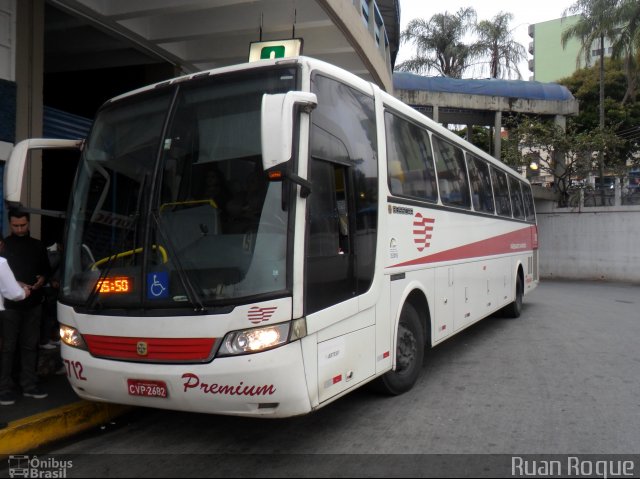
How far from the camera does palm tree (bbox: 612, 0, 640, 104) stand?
24641 mm

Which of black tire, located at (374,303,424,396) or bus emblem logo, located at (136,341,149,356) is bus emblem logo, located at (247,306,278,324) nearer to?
bus emblem logo, located at (136,341,149,356)

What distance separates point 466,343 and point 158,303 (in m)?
6.00

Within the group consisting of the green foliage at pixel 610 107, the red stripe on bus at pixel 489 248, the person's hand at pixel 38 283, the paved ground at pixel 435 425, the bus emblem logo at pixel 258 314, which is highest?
the green foliage at pixel 610 107

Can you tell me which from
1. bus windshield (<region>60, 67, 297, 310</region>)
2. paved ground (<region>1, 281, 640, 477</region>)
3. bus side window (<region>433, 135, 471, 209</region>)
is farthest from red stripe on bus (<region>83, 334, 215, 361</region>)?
bus side window (<region>433, 135, 471, 209</region>)

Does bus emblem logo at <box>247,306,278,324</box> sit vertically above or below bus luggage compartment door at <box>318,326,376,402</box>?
above

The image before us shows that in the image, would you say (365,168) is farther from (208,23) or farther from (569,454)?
(208,23)

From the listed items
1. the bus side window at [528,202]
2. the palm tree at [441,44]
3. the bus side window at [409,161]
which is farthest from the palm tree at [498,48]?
the bus side window at [409,161]

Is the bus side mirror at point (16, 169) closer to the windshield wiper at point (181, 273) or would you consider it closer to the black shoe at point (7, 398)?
the windshield wiper at point (181, 273)

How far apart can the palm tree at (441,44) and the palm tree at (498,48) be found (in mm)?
670

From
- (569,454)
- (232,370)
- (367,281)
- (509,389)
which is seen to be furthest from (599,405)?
(232,370)

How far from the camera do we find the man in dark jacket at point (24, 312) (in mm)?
5004

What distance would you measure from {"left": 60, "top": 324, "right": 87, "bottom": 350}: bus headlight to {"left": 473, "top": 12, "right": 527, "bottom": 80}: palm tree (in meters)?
30.4

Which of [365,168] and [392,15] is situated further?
[392,15]

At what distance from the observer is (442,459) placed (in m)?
3.98
